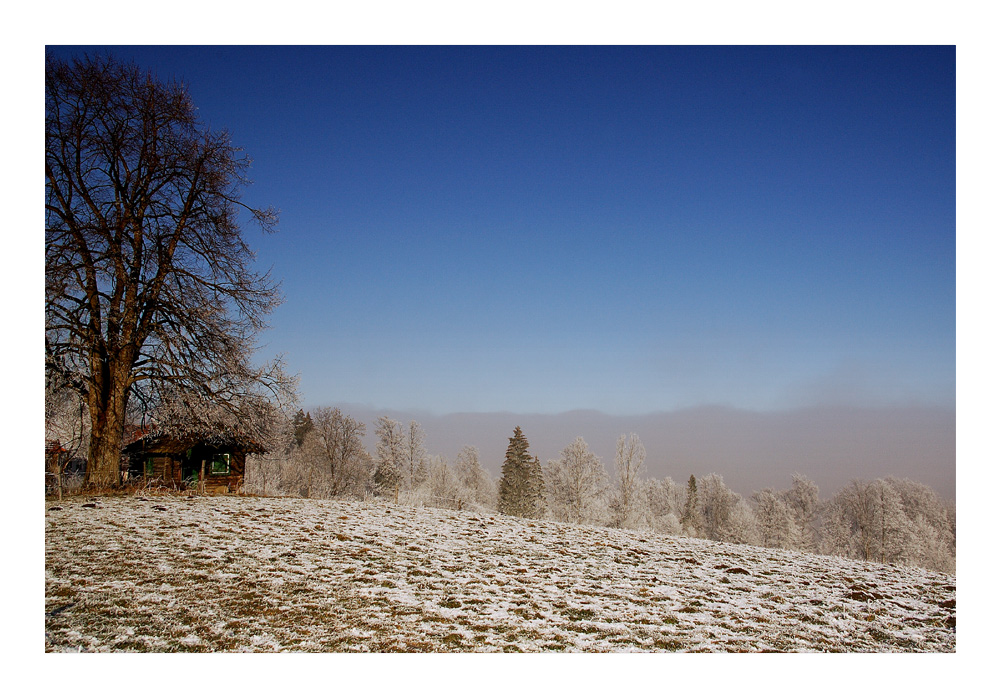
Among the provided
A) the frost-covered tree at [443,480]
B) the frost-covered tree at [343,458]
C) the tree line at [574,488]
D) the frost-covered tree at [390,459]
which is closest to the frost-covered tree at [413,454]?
the tree line at [574,488]

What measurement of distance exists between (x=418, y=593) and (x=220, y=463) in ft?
22.0

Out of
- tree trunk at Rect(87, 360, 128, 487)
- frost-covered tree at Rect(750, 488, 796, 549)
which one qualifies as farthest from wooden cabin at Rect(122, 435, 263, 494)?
frost-covered tree at Rect(750, 488, 796, 549)

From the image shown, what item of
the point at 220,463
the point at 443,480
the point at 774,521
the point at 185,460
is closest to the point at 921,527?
the point at 774,521

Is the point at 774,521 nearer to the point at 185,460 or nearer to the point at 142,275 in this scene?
the point at 185,460

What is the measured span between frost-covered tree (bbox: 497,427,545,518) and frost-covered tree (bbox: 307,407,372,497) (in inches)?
190

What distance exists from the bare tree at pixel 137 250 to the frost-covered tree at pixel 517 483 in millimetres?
12912

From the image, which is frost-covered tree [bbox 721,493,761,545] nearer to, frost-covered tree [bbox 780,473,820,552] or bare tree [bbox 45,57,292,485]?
frost-covered tree [bbox 780,473,820,552]

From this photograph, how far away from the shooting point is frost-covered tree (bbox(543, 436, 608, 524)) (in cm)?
2067

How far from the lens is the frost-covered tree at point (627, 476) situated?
1777 centimetres

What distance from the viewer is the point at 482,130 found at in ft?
20.0

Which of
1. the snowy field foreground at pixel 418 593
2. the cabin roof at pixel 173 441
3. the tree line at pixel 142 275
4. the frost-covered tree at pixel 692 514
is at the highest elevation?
the tree line at pixel 142 275

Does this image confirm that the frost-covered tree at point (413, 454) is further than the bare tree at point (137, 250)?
Yes

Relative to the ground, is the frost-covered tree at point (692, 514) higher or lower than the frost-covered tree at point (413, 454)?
lower

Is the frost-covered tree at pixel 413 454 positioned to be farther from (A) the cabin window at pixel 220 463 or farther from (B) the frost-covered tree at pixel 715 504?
(B) the frost-covered tree at pixel 715 504
